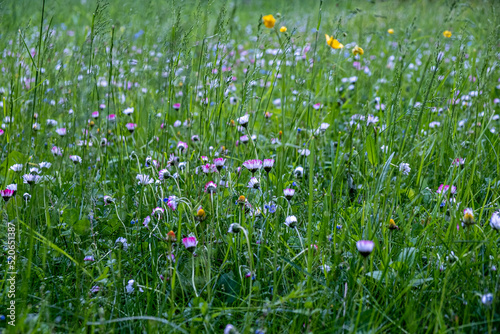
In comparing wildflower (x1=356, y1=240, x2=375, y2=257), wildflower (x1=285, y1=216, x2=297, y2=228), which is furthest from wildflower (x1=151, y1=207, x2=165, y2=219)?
wildflower (x1=356, y1=240, x2=375, y2=257)

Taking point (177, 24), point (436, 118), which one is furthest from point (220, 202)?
point (436, 118)

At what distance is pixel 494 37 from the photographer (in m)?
1.62

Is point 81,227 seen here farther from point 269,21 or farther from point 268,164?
point 269,21

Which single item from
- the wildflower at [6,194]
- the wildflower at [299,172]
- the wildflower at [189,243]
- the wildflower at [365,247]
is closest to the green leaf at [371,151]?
the wildflower at [299,172]

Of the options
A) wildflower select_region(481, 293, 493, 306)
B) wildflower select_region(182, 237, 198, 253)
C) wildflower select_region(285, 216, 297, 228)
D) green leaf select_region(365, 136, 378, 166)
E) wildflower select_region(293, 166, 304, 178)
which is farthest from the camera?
wildflower select_region(293, 166, 304, 178)

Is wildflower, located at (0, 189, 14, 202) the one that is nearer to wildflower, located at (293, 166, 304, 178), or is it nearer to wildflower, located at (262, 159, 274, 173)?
wildflower, located at (262, 159, 274, 173)

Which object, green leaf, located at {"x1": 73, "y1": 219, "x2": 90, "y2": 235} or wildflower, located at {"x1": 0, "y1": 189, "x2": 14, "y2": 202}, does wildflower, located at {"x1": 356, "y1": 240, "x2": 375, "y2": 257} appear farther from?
wildflower, located at {"x1": 0, "y1": 189, "x2": 14, "y2": 202}

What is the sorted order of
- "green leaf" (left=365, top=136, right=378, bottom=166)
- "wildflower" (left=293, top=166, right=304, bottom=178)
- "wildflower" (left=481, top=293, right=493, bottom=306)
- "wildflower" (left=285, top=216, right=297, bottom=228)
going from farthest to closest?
"wildflower" (left=293, top=166, right=304, bottom=178), "green leaf" (left=365, top=136, right=378, bottom=166), "wildflower" (left=285, top=216, right=297, bottom=228), "wildflower" (left=481, top=293, right=493, bottom=306)

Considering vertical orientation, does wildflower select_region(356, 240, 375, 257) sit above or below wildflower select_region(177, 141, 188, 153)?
above

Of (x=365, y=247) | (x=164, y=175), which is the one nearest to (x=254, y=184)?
(x=164, y=175)

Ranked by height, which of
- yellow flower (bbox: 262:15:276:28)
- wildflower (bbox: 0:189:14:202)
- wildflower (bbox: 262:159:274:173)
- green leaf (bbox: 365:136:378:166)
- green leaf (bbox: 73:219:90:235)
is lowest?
green leaf (bbox: 73:219:90:235)

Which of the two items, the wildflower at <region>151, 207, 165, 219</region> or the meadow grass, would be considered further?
the wildflower at <region>151, 207, 165, 219</region>

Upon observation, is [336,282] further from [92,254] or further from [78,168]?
[78,168]

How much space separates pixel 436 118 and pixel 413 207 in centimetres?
107
